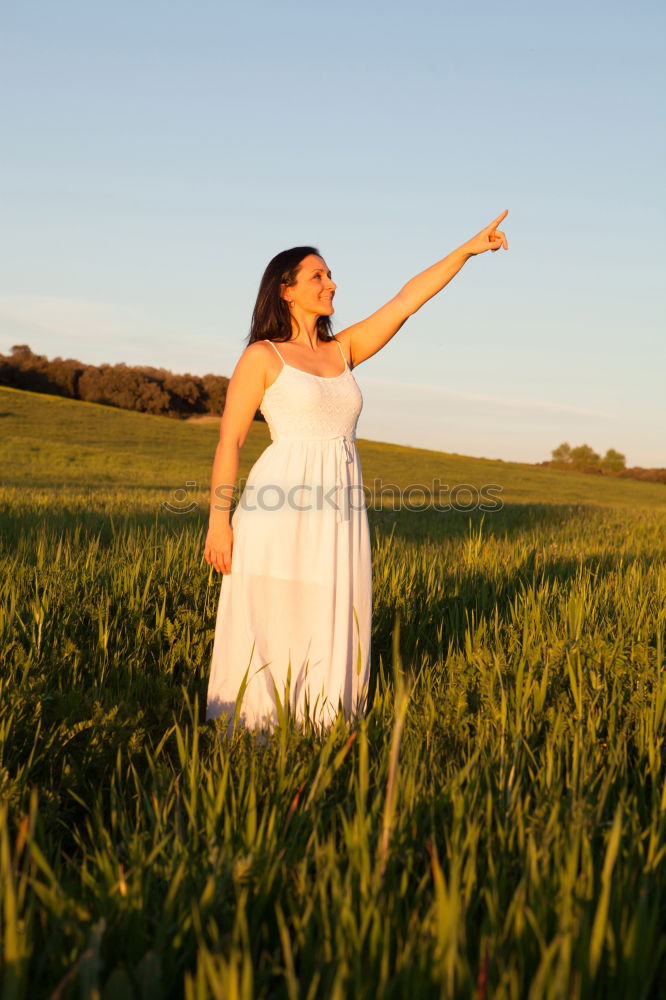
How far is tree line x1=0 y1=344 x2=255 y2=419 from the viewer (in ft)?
174

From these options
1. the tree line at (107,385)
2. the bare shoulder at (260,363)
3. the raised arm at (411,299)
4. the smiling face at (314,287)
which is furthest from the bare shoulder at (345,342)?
the tree line at (107,385)

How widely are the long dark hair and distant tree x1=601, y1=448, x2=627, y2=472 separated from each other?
67.5 metres

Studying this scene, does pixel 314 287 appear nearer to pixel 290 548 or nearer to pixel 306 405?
pixel 306 405

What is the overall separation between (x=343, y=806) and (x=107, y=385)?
53.8 meters

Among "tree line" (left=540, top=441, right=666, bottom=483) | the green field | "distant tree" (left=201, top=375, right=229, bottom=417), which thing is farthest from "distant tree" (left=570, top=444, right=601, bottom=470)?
the green field

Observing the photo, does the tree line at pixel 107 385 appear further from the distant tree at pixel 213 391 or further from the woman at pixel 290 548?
the woman at pixel 290 548

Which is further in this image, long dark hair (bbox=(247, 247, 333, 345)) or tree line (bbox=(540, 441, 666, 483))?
tree line (bbox=(540, 441, 666, 483))

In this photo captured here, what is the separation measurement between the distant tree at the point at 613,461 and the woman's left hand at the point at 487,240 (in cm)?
6703

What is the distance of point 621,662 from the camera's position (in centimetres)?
333

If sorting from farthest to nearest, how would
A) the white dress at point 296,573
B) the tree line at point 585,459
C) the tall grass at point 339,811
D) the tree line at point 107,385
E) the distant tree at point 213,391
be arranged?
the tree line at point 585,459
the distant tree at point 213,391
the tree line at point 107,385
the white dress at point 296,573
the tall grass at point 339,811

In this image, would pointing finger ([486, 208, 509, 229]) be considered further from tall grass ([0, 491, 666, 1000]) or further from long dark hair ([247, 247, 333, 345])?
tall grass ([0, 491, 666, 1000])

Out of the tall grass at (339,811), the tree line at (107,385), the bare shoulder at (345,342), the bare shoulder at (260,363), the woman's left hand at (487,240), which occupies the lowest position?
the tall grass at (339,811)

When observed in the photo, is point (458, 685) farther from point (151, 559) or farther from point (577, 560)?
point (577, 560)

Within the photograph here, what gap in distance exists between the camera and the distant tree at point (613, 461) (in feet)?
224
